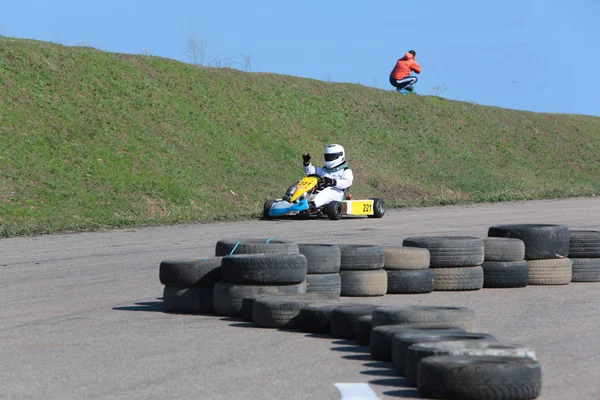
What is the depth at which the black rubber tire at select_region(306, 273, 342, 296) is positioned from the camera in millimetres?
9523

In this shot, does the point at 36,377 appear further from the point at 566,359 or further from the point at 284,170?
the point at 284,170

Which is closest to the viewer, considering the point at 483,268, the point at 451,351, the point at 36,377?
the point at 451,351

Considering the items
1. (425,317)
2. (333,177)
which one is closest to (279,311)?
(425,317)

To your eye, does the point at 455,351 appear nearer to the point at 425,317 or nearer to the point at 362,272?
the point at 425,317

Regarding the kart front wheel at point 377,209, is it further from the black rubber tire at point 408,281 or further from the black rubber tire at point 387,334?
the black rubber tire at point 387,334

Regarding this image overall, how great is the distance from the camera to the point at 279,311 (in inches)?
322

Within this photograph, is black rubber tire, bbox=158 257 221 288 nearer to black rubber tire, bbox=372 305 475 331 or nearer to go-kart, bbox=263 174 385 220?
black rubber tire, bbox=372 305 475 331

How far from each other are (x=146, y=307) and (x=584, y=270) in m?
5.04

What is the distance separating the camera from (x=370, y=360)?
22.4ft

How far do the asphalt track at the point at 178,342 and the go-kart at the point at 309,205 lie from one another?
7.33 m

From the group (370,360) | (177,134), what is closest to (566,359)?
(370,360)

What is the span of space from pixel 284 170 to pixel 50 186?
32.6 feet

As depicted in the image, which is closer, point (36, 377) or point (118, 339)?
point (36, 377)

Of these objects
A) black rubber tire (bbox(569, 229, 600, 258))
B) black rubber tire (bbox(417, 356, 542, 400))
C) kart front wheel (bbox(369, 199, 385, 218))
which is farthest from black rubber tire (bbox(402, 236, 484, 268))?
kart front wheel (bbox(369, 199, 385, 218))
